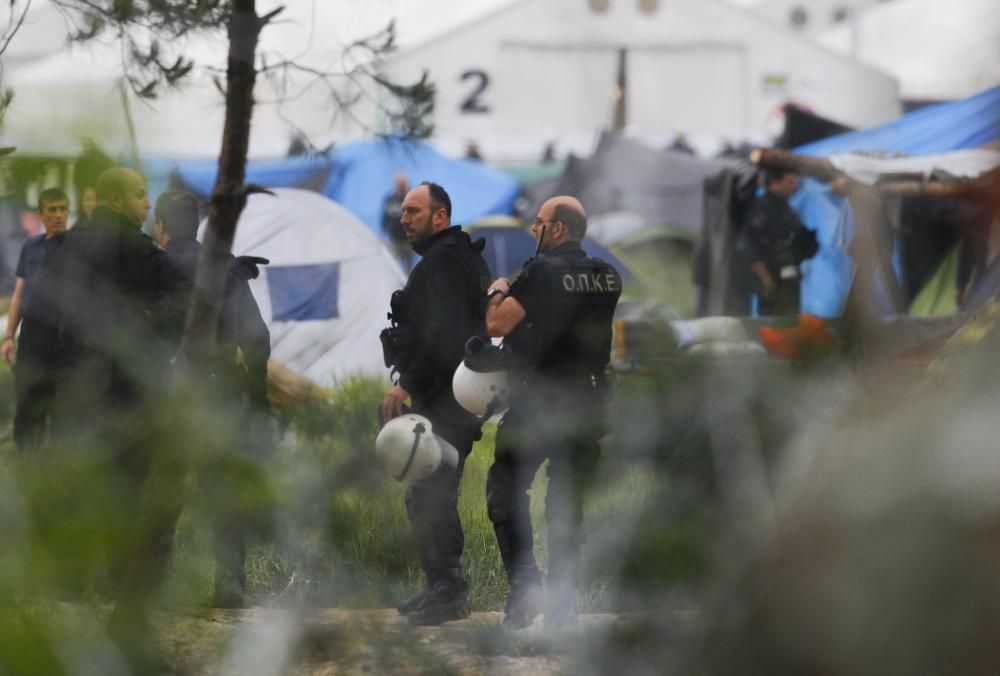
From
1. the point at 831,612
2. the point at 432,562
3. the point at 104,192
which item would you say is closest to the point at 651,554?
the point at 432,562

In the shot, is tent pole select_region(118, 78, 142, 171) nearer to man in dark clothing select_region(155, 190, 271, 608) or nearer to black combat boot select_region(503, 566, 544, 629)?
man in dark clothing select_region(155, 190, 271, 608)

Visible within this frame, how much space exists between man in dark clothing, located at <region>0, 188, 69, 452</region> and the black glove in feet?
1.56

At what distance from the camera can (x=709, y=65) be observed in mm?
1005

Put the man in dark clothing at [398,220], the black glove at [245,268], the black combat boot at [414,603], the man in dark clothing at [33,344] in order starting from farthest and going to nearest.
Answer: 1. the man in dark clothing at [398,220]
2. the black glove at [245,268]
3. the black combat boot at [414,603]
4. the man in dark clothing at [33,344]

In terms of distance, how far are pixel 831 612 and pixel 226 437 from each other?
15.5 inches

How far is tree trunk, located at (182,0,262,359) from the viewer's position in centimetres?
117

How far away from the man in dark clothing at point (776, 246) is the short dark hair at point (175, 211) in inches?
17.8

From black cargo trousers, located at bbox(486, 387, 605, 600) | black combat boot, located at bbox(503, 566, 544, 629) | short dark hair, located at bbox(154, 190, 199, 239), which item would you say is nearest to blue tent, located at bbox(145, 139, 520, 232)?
short dark hair, located at bbox(154, 190, 199, 239)

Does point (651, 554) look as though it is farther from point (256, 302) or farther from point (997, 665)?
point (256, 302)

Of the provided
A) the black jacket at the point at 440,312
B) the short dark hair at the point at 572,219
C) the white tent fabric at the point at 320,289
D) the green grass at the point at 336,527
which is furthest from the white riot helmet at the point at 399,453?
the short dark hair at the point at 572,219

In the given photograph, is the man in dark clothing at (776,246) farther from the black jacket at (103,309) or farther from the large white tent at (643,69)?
the black jacket at (103,309)

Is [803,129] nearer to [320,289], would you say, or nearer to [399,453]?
[320,289]

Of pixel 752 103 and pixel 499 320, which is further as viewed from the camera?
pixel 499 320

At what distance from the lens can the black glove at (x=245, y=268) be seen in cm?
151
